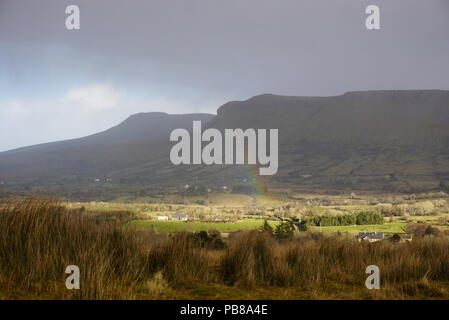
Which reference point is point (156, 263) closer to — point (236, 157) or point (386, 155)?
point (386, 155)

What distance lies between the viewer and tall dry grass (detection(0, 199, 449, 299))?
14.0 feet

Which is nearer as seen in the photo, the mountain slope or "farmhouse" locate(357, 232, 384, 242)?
"farmhouse" locate(357, 232, 384, 242)

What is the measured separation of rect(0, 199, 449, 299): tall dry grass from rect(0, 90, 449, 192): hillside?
3565 inches

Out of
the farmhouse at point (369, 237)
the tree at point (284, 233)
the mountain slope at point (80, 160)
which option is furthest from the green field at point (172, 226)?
the mountain slope at point (80, 160)

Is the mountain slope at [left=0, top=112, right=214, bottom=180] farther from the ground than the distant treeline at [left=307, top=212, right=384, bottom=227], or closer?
farther from the ground

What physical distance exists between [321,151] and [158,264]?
13759 centimetres

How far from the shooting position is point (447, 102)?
497ft

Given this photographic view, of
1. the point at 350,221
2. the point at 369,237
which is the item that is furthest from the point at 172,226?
the point at 350,221

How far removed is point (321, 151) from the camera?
452 ft

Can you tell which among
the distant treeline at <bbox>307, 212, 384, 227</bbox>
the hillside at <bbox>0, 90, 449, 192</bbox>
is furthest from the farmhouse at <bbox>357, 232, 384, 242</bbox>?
the hillside at <bbox>0, 90, 449, 192</bbox>

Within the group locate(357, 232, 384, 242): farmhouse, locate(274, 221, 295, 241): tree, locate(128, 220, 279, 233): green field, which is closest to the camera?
locate(128, 220, 279, 233): green field

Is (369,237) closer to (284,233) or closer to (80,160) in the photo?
(284,233)

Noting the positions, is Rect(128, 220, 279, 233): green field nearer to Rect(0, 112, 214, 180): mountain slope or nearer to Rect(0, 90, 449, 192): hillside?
Rect(0, 90, 449, 192): hillside
